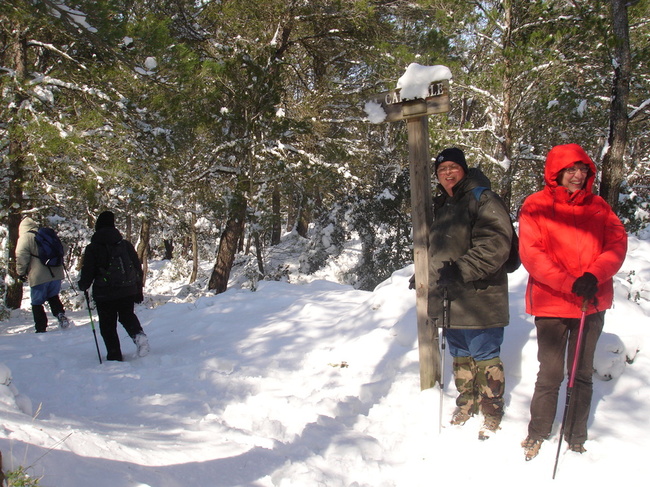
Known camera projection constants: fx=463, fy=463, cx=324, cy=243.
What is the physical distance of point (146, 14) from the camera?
364 inches

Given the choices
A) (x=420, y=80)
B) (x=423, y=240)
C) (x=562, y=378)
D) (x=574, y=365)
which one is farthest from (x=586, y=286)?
(x=420, y=80)

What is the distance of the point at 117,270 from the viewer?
5352 millimetres

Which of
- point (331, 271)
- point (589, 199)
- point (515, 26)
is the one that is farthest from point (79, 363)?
point (515, 26)

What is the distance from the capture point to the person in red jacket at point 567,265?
111 inches

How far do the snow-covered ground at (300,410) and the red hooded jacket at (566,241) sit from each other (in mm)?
914

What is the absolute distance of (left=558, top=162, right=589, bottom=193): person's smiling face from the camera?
2846 millimetres

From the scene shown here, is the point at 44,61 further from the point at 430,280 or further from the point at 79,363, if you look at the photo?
the point at 430,280

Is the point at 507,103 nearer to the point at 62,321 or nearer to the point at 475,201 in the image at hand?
the point at 475,201

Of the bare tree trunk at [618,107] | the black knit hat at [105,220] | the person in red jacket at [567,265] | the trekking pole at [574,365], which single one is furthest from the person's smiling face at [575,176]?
the bare tree trunk at [618,107]

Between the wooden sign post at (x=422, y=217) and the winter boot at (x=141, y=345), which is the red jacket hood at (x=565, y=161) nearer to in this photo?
the wooden sign post at (x=422, y=217)

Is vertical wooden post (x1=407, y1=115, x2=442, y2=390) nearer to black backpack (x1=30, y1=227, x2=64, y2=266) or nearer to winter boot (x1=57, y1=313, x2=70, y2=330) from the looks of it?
black backpack (x1=30, y1=227, x2=64, y2=266)

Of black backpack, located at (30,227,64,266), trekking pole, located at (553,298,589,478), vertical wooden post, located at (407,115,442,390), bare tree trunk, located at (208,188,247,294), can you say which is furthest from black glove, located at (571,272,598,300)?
bare tree trunk, located at (208,188,247,294)

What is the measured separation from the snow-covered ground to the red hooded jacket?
3.00 feet

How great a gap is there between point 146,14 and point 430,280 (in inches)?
347
